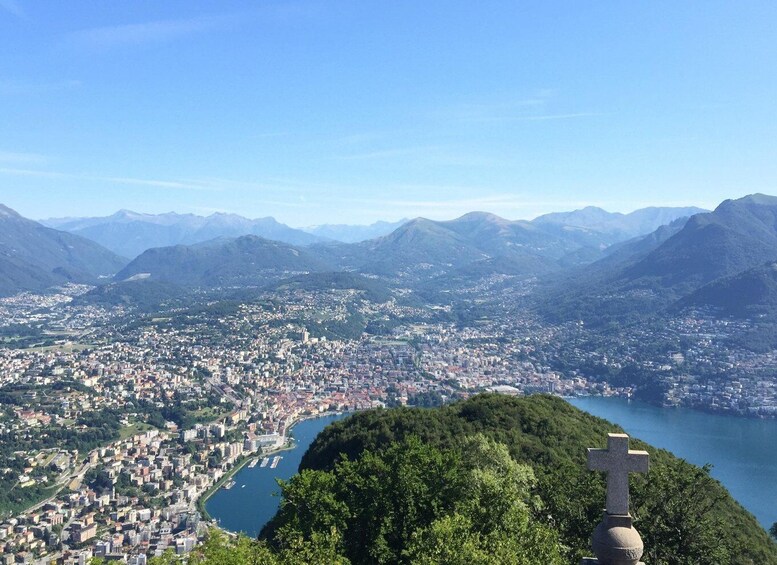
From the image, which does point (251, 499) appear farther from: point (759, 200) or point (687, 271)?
point (759, 200)

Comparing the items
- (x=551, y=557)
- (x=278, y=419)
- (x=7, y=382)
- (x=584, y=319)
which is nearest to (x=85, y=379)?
(x=7, y=382)

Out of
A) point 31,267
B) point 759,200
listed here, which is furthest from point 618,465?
point 31,267

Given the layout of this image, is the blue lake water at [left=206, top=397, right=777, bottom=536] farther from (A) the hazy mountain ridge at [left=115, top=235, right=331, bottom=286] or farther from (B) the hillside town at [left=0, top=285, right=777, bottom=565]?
(A) the hazy mountain ridge at [left=115, top=235, right=331, bottom=286]

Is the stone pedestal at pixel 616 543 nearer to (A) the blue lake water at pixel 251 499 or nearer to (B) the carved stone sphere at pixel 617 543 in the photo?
(B) the carved stone sphere at pixel 617 543

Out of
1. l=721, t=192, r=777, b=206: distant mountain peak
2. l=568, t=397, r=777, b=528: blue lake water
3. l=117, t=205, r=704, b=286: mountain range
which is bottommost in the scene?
l=568, t=397, r=777, b=528: blue lake water

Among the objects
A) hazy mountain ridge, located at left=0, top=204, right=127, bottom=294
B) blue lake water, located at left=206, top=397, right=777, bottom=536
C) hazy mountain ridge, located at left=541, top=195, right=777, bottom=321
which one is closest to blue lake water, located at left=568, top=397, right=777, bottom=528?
blue lake water, located at left=206, top=397, right=777, bottom=536

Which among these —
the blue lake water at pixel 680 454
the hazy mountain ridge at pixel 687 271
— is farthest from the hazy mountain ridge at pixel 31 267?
the blue lake water at pixel 680 454
